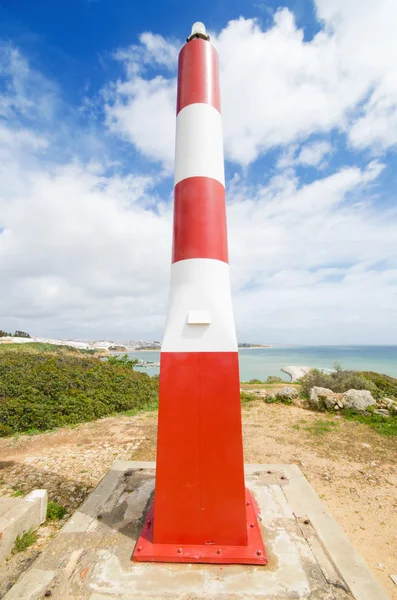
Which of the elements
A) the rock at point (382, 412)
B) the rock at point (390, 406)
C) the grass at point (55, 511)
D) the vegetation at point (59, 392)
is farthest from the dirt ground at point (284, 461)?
the rock at point (390, 406)

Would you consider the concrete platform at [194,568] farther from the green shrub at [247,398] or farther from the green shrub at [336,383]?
the green shrub at [336,383]

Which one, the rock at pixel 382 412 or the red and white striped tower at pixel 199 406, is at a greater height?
the red and white striped tower at pixel 199 406

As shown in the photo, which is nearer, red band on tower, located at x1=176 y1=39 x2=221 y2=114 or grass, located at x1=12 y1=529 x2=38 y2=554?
grass, located at x1=12 y1=529 x2=38 y2=554

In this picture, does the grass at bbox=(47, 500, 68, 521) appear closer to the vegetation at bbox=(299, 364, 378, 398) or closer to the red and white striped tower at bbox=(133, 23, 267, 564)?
the red and white striped tower at bbox=(133, 23, 267, 564)

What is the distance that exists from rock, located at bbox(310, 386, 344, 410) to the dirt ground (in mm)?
466

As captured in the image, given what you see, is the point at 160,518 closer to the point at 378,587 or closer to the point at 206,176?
the point at 378,587

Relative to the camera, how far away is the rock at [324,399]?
9.76 metres

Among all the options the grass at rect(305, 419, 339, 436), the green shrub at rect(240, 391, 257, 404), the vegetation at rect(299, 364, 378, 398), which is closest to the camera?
the grass at rect(305, 419, 339, 436)

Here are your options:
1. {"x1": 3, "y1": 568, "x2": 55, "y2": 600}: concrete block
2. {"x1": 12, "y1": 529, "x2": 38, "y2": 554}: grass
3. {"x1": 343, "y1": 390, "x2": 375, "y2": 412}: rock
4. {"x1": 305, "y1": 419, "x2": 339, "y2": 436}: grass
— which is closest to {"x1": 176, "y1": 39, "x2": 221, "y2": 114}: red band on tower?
{"x1": 3, "y1": 568, "x2": 55, "y2": 600}: concrete block

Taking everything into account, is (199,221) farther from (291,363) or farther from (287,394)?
(291,363)

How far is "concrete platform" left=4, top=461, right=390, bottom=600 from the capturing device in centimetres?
247

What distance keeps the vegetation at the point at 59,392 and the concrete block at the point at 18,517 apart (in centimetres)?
471

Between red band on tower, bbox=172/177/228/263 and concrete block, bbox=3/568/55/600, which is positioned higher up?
red band on tower, bbox=172/177/228/263

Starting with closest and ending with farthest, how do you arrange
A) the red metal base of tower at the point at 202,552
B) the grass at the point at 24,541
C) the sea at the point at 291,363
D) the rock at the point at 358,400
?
1. the red metal base of tower at the point at 202,552
2. the grass at the point at 24,541
3. the rock at the point at 358,400
4. the sea at the point at 291,363
